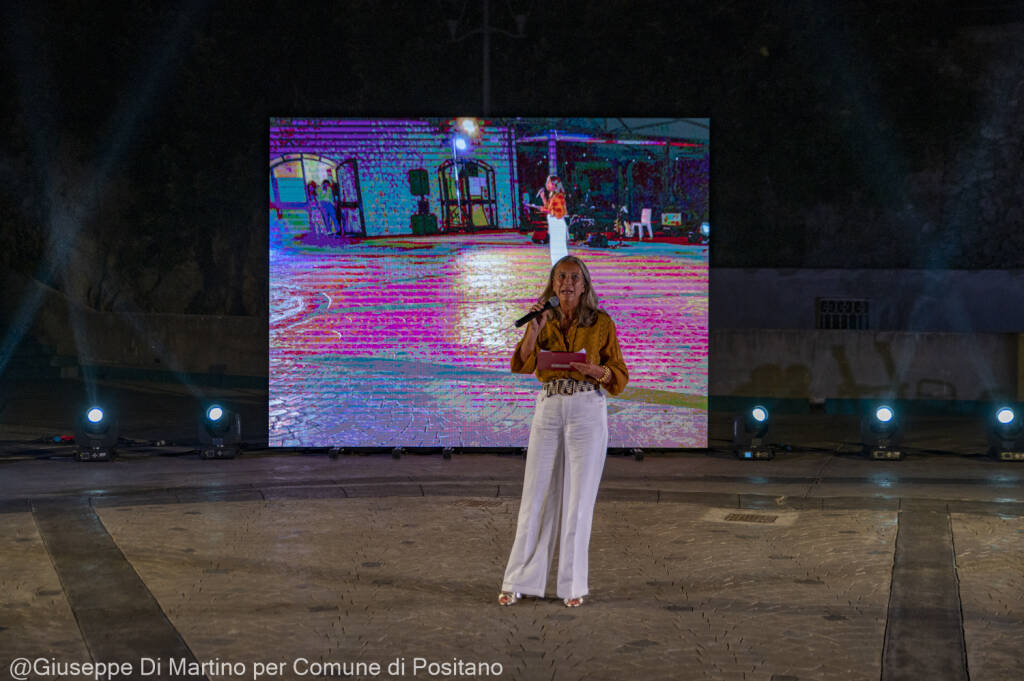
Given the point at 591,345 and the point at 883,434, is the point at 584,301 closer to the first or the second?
the point at 591,345

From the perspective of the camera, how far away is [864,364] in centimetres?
1823

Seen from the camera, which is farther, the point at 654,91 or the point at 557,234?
the point at 654,91

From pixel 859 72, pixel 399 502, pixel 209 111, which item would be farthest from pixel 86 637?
pixel 859 72

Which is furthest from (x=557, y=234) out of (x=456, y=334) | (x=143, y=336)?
(x=143, y=336)

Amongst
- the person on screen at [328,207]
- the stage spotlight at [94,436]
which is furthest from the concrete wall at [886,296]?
the stage spotlight at [94,436]

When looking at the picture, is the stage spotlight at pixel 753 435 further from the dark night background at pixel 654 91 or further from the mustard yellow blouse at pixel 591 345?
the dark night background at pixel 654 91

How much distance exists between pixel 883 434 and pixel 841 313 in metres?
9.86

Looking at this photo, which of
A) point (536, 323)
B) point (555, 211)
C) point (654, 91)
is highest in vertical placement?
point (654, 91)

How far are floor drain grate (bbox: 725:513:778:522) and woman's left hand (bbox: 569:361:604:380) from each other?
11.6ft

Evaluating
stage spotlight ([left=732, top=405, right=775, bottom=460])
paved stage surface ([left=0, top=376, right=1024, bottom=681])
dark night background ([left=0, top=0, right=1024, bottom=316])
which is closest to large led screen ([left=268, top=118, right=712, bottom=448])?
stage spotlight ([left=732, top=405, right=775, bottom=460])

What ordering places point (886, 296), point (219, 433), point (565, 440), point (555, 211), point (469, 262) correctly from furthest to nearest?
point (886, 296) → point (219, 433) → point (469, 262) → point (555, 211) → point (565, 440)

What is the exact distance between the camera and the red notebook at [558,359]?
21.5ft

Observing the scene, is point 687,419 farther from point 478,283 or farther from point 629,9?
point 629,9

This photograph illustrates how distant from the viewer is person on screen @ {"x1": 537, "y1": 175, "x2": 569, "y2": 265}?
39.9ft
